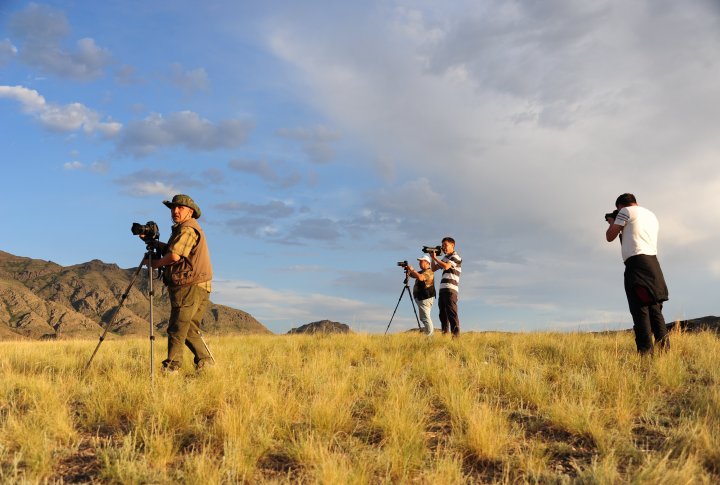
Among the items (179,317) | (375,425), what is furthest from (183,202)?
(375,425)

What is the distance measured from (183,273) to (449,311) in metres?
6.15

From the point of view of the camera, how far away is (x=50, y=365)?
30.1 feet

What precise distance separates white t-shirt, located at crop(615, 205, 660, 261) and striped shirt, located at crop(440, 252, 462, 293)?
3854mm

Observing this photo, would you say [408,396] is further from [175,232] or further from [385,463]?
[175,232]

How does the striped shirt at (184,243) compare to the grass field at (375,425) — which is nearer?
the grass field at (375,425)

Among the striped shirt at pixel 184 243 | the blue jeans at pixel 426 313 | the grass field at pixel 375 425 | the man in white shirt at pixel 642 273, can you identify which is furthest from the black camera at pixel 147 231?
the man in white shirt at pixel 642 273

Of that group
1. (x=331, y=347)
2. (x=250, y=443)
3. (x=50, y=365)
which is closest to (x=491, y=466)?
(x=250, y=443)

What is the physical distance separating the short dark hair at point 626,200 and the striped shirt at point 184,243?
7.09 m

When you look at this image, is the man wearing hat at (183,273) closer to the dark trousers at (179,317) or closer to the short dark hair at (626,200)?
the dark trousers at (179,317)

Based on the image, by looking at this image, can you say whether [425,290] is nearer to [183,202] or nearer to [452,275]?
[452,275]

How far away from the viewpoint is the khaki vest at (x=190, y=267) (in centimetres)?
771

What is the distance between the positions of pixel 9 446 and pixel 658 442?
21.5ft

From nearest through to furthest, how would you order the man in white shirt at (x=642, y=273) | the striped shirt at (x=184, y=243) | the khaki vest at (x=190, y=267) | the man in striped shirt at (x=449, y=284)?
the striped shirt at (x=184, y=243) < the khaki vest at (x=190, y=267) < the man in white shirt at (x=642, y=273) < the man in striped shirt at (x=449, y=284)

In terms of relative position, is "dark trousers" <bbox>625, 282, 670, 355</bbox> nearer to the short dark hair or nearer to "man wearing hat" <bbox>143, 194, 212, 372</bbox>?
the short dark hair
